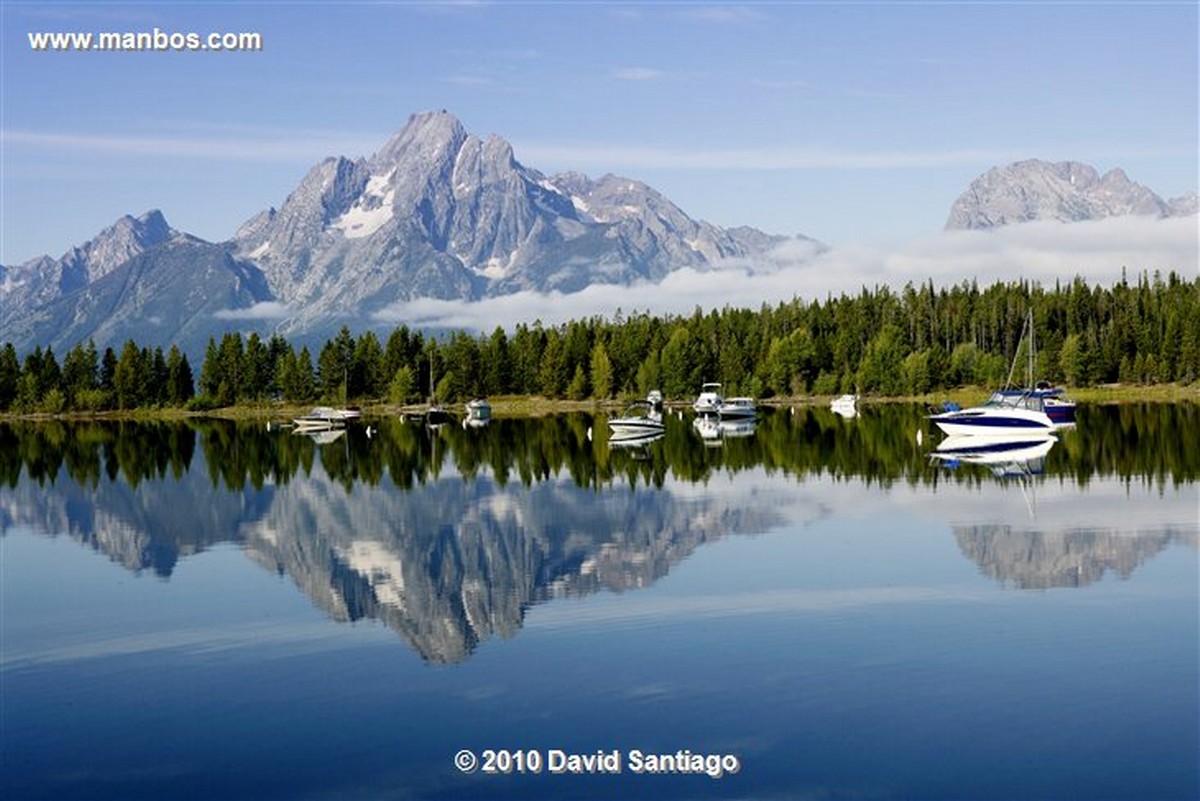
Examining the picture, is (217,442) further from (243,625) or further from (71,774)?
(71,774)

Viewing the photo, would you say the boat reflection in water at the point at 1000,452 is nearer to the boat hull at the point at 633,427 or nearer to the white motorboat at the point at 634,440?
the white motorboat at the point at 634,440

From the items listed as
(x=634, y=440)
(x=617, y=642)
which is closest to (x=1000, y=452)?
(x=634, y=440)

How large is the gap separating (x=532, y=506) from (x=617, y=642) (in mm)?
34884

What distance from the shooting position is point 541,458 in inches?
4208

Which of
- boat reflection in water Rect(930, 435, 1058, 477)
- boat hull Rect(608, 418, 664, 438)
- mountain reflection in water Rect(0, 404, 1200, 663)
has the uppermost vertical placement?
boat hull Rect(608, 418, 664, 438)

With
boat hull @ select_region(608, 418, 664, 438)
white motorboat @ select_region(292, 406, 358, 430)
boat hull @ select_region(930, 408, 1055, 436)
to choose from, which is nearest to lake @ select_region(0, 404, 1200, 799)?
boat hull @ select_region(930, 408, 1055, 436)

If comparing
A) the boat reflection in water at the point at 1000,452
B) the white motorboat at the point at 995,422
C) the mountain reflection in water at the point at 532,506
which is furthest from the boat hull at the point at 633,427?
the boat reflection in water at the point at 1000,452

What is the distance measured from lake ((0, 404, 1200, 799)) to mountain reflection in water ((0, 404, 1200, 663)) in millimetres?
355

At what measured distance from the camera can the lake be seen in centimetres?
2738

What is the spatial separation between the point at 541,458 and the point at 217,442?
5311 cm

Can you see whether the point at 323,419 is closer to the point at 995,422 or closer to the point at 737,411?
the point at 737,411

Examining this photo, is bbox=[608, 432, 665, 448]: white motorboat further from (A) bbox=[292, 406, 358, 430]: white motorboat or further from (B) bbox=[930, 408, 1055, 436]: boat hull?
(A) bbox=[292, 406, 358, 430]: white motorboat

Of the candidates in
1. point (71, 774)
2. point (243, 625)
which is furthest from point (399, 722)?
point (243, 625)

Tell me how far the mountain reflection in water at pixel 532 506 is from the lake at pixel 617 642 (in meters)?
0.35
